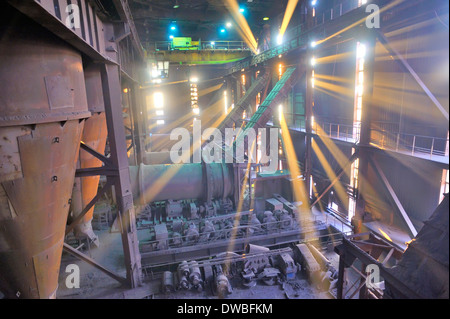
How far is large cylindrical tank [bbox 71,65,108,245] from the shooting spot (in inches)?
292

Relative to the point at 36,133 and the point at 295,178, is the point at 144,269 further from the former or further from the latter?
the point at 295,178

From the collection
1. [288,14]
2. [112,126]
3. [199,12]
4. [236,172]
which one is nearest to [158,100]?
[199,12]

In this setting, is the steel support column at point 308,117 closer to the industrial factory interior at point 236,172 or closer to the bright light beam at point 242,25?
the industrial factory interior at point 236,172

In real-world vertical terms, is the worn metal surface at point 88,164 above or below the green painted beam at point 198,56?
below

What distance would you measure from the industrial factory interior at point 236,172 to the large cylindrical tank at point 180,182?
0.06 meters

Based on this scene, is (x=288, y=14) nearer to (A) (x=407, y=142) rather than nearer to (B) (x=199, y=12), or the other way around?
(B) (x=199, y=12)

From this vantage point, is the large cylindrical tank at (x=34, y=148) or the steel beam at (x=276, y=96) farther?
the steel beam at (x=276, y=96)

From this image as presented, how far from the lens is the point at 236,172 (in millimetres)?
11945

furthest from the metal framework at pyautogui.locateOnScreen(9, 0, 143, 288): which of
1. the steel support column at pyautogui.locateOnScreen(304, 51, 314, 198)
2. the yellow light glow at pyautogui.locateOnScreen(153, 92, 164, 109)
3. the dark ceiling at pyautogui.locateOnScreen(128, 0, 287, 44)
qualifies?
the yellow light glow at pyautogui.locateOnScreen(153, 92, 164, 109)

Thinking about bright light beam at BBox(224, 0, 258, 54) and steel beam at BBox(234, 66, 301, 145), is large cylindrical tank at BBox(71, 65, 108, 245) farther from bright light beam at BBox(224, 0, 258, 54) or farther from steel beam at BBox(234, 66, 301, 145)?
bright light beam at BBox(224, 0, 258, 54)

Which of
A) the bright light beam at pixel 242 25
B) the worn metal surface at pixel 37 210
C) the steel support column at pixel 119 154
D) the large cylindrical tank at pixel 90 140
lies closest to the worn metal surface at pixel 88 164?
the large cylindrical tank at pixel 90 140

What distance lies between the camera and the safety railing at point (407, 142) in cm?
798

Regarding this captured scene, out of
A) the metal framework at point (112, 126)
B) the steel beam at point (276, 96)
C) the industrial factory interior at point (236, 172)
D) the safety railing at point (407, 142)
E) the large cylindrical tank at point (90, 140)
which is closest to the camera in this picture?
the industrial factory interior at point (236, 172)
